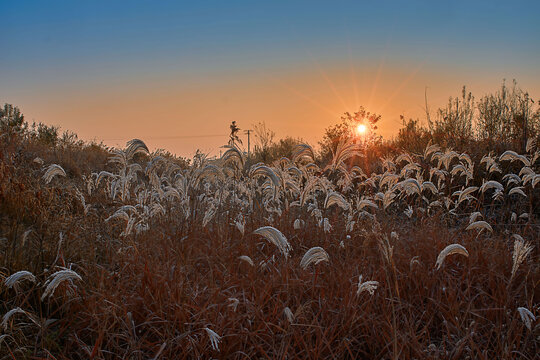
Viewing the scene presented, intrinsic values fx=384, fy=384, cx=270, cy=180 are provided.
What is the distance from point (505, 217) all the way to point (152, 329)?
5.26 metres

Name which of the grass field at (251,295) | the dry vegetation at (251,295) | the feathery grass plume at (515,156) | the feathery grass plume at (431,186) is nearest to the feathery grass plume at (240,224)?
the grass field at (251,295)

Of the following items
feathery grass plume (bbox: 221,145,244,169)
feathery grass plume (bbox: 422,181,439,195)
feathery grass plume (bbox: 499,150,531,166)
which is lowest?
feathery grass plume (bbox: 422,181,439,195)

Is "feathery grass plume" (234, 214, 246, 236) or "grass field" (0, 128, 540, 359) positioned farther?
"feathery grass plume" (234, 214, 246, 236)

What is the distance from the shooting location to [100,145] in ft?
49.9

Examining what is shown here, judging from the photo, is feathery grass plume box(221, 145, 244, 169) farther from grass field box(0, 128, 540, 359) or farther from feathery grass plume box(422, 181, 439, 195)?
feathery grass plume box(422, 181, 439, 195)

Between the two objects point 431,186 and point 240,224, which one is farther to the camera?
point 431,186

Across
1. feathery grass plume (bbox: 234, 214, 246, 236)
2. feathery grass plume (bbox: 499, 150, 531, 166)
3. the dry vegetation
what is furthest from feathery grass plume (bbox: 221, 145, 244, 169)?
feathery grass plume (bbox: 499, 150, 531, 166)

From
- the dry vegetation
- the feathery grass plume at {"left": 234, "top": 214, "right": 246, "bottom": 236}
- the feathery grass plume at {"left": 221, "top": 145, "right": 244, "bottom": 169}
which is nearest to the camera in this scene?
the dry vegetation

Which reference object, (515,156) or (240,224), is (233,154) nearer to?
(240,224)

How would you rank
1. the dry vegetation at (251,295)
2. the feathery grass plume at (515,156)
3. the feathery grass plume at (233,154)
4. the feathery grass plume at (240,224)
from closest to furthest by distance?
1. the dry vegetation at (251,295)
2. the feathery grass plume at (233,154)
3. the feathery grass plume at (240,224)
4. the feathery grass plume at (515,156)

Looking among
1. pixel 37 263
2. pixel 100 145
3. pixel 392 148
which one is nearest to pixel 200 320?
pixel 37 263

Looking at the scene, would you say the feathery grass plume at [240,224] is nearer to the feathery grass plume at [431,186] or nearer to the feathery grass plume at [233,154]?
the feathery grass plume at [233,154]

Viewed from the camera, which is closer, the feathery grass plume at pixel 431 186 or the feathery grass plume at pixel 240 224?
the feathery grass plume at pixel 240 224

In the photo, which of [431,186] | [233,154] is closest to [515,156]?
[431,186]
